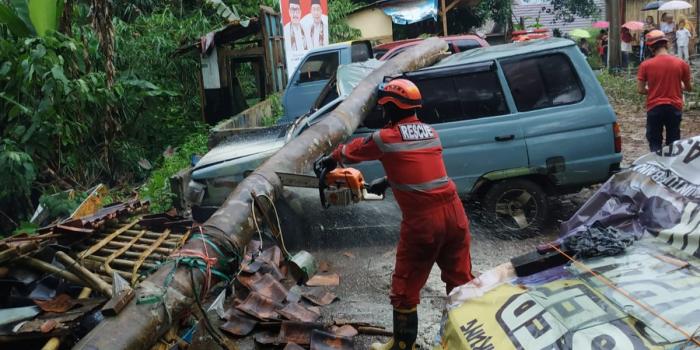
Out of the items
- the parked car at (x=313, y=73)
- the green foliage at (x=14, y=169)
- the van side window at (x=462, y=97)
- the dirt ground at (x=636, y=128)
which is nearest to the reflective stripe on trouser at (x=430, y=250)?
the van side window at (x=462, y=97)

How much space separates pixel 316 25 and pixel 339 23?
460cm

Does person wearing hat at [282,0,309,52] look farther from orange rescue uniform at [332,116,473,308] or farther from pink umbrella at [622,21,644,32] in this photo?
pink umbrella at [622,21,644,32]

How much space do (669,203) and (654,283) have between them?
552 millimetres

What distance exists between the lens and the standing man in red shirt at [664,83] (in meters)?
6.69

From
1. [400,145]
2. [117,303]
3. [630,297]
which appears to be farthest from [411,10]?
[630,297]

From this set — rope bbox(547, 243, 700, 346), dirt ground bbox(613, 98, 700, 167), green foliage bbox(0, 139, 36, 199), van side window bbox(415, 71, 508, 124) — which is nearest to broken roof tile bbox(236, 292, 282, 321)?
rope bbox(547, 243, 700, 346)

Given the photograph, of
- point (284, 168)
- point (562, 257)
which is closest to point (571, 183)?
point (284, 168)

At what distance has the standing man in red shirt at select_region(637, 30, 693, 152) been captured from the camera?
669 cm

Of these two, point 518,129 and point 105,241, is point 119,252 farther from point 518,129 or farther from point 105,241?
point 518,129

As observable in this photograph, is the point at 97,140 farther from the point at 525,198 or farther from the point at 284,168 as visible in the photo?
the point at 525,198

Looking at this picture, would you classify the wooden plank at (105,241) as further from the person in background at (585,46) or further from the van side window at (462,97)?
the person in background at (585,46)

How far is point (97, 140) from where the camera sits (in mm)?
9602

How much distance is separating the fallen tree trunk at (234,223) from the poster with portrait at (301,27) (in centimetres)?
540

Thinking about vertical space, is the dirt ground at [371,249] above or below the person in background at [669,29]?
below
